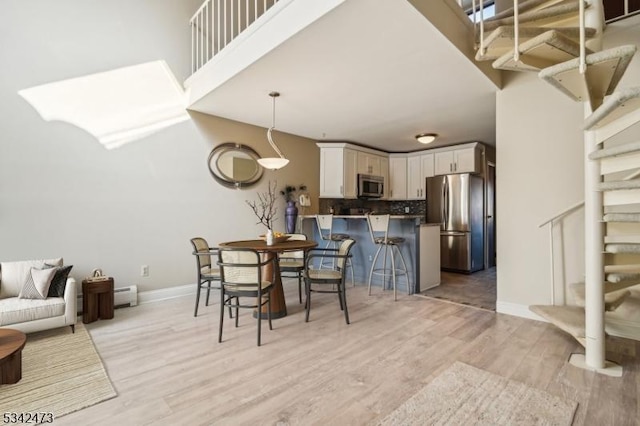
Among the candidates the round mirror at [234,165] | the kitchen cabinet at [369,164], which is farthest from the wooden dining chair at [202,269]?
the kitchen cabinet at [369,164]

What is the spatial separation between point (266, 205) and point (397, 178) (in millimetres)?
3190

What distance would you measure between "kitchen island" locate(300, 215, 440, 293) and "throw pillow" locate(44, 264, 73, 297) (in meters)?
3.15

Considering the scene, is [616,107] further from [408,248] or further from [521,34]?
[408,248]

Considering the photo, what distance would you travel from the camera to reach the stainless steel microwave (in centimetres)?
600

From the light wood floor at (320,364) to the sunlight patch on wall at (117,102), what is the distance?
211cm

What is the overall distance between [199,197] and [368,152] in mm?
3442

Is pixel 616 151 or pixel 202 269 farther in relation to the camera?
pixel 202 269

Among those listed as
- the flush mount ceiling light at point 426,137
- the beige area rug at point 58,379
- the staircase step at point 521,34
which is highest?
the flush mount ceiling light at point 426,137

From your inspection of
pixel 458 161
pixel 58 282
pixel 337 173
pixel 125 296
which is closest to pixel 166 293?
pixel 125 296

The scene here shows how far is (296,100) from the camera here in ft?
12.2

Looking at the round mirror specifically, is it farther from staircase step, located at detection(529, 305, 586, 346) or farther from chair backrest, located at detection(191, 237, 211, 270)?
staircase step, located at detection(529, 305, 586, 346)

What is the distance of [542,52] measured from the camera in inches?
80.0

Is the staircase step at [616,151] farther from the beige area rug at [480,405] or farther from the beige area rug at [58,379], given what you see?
the beige area rug at [58,379]

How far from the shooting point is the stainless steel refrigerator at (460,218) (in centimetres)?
541
